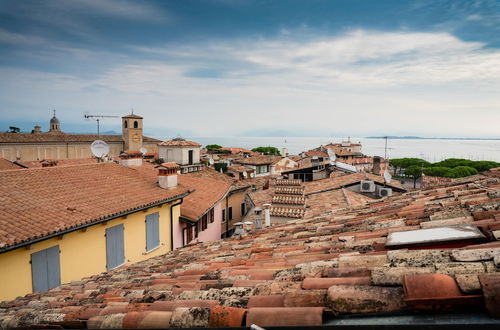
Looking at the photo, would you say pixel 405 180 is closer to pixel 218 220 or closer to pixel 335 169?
pixel 335 169

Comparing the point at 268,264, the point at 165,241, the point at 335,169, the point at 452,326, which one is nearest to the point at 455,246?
the point at 452,326

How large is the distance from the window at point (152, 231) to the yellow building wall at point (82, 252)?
151 millimetres

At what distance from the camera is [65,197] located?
1039 cm

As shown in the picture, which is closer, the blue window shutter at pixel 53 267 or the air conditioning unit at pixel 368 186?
the blue window shutter at pixel 53 267

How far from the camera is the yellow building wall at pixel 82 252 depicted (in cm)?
731

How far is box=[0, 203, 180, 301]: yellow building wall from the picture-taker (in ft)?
24.0

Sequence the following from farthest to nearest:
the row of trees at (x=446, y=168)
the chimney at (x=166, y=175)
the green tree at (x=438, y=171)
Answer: the green tree at (x=438, y=171) → the row of trees at (x=446, y=168) → the chimney at (x=166, y=175)

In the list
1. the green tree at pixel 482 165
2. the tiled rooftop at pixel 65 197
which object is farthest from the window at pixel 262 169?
the green tree at pixel 482 165

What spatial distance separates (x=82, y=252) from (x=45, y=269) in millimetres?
1213

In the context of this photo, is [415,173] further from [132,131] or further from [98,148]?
[132,131]

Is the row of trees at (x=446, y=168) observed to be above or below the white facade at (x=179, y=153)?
below

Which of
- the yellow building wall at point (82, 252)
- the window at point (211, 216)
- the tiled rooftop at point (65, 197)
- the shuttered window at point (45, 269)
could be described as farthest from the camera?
the window at point (211, 216)

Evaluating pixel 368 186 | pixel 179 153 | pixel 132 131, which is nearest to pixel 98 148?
pixel 368 186

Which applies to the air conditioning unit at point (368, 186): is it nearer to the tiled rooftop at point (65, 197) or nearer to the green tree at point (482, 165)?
the tiled rooftop at point (65, 197)
